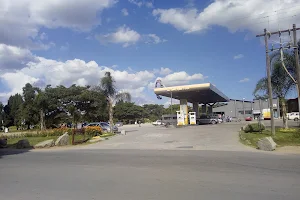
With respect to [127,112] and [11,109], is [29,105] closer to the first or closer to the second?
[11,109]

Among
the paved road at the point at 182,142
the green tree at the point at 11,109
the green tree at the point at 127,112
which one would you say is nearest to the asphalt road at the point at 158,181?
the paved road at the point at 182,142

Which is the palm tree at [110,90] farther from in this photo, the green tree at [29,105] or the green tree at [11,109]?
the green tree at [11,109]

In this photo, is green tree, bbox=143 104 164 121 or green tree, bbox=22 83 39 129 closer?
green tree, bbox=22 83 39 129

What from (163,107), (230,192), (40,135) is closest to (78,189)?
(230,192)

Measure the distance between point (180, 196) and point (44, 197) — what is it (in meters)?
3.25

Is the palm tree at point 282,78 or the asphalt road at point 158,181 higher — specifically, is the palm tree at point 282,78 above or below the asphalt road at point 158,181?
above

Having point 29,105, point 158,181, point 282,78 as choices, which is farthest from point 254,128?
point 29,105

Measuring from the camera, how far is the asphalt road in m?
6.94

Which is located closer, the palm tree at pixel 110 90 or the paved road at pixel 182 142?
the paved road at pixel 182 142

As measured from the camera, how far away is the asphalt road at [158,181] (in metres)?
6.94

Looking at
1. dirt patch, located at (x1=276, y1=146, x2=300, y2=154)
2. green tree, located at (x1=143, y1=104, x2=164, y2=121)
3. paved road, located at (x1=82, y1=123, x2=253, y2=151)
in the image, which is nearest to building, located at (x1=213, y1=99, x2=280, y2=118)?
green tree, located at (x1=143, y1=104, x2=164, y2=121)

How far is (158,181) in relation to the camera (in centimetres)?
837

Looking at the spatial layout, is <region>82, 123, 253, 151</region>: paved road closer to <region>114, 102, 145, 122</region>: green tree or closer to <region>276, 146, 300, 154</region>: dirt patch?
<region>276, 146, 300, 154</region>: dirt patch

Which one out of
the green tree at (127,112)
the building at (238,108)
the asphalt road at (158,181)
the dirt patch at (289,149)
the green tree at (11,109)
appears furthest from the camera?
the building at (238,108)
